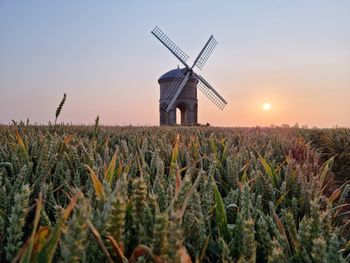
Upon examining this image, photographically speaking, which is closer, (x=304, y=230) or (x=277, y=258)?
(x=277, y=258)

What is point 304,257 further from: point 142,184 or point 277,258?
point 142,184

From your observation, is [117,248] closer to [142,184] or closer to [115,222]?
[115,222]

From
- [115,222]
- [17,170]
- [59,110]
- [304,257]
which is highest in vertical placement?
[59,110]

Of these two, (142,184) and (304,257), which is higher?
(142,184)

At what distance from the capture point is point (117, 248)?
31.9 inches

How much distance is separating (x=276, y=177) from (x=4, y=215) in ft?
4.99

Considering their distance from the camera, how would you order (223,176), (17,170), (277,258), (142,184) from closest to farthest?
(277,258)
(142,184)
(17,170)
(223,176)

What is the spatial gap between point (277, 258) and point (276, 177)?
4.59ft

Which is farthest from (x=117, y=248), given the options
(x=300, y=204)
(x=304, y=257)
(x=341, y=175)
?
(x=341, y=175)

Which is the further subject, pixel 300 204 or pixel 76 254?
pixel 300 204

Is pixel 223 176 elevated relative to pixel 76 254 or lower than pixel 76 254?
elevated

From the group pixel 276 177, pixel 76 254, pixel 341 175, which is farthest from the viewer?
pixel 341 175

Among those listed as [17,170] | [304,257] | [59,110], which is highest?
[59,110]

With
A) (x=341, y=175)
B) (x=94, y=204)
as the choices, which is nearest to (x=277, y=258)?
(x=94, y=204)
